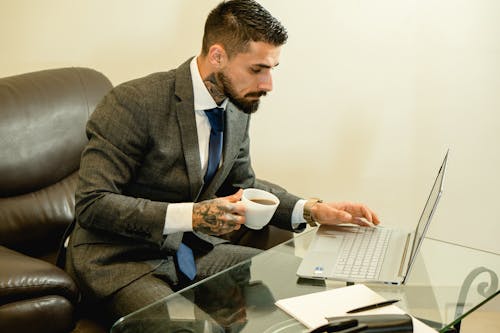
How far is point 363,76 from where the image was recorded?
8.07 ft

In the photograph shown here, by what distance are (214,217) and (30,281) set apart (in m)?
0.49

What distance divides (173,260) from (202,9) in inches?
46.7

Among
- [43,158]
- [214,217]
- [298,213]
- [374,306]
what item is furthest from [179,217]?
[43,158]

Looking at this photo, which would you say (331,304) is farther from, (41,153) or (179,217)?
(41,153)

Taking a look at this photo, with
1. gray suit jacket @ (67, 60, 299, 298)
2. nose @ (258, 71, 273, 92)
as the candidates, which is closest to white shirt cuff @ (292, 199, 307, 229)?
gray suit jacket @ (67, 60, 299, 298)

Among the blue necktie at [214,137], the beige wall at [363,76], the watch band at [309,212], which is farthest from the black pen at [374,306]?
the beige wall at [363,76]

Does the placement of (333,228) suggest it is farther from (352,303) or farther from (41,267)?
(41,267)

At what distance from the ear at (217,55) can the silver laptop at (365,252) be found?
58 cm

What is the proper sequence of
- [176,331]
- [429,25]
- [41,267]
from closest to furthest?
[176,331], [41,267], [429,25]

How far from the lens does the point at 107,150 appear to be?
5.25 ft

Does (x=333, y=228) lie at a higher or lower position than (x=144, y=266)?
higher

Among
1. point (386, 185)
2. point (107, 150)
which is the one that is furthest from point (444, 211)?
point (107, 150)

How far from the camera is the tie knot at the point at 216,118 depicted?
1.77 meters

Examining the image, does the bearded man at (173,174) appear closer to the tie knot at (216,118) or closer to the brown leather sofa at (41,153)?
the tie knot at (216,118)
